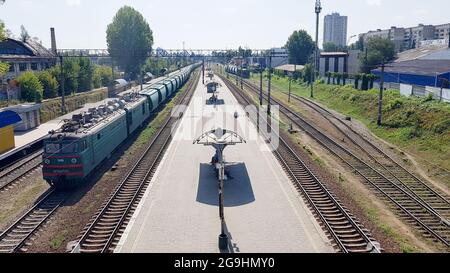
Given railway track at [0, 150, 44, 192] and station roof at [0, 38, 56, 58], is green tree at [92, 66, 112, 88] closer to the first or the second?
station roof at [0, 38, 56, 58]

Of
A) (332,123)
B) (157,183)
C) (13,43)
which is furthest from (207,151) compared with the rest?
(13,43)

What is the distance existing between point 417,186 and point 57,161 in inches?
760

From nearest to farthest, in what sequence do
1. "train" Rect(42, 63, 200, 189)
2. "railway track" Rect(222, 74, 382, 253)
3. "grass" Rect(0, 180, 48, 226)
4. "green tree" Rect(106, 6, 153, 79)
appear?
"railway track" Rect(222, 74, 382, 253) < "grass" Rect(0, 180, 48, 226) < "train" Rect(42, 63, 200, 189) < "green tree" Rect(106, 6, 153, 79)

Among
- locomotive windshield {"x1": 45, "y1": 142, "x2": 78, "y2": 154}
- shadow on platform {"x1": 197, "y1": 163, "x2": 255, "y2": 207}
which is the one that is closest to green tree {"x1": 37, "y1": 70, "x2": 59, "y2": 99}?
locomotive windshield {"x1": 45, "y1": 142, "x2": 78, "y2": 154}

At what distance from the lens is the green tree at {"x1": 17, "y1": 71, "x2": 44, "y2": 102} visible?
4381cm

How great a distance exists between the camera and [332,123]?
4222 cm

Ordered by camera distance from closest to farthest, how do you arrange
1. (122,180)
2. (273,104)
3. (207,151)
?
(122,180) → (207,151) → (273,104)

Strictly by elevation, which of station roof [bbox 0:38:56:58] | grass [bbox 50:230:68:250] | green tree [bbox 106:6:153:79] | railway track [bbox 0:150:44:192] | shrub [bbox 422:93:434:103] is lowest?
grass [bbox 50:230:68:250]

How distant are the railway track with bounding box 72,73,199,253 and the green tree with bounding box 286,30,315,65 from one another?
9820 centimetres

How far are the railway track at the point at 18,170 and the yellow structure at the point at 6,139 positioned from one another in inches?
61.7

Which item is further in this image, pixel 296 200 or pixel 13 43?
pixel 13 43

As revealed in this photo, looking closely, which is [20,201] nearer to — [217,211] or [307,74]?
[217,211]

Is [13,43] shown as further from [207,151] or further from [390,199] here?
[390,199]

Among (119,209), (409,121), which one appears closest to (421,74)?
(409,121)
